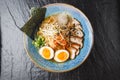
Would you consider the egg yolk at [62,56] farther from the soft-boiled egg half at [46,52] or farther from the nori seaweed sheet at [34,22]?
the nori seaweed sheet at [34,22]

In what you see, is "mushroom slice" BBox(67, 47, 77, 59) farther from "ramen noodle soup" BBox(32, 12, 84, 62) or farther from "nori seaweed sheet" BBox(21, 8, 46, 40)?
"nori seaweed sheet" BBox(21, 8, 46, 40)

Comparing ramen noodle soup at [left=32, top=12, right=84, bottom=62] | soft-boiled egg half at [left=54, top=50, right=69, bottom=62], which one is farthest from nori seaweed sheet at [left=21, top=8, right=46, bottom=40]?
soft-boiled egg half at [left=54, top=50, right=69, bottom=62]

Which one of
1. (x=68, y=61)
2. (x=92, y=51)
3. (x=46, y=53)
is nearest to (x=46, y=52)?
(x=46, y=53)

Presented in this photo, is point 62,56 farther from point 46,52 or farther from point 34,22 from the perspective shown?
point 34,22

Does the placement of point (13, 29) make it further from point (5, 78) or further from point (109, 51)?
point (109, 51)

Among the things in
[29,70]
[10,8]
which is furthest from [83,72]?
[10,8]

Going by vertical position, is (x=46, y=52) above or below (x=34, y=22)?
below
